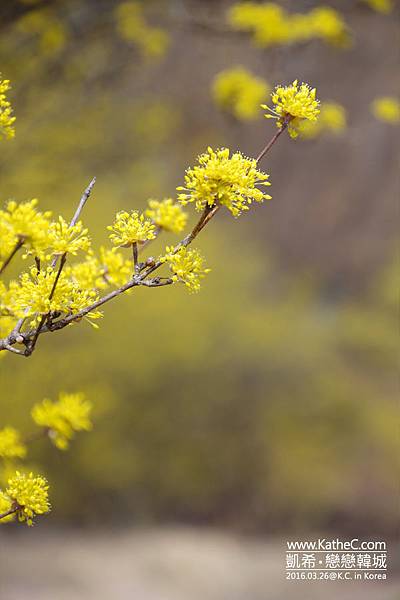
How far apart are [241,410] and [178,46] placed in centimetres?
223

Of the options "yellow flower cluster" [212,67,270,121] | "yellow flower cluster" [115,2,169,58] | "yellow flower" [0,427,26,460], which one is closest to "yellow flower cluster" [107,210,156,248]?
"yellow flower" [0,427,26,460]

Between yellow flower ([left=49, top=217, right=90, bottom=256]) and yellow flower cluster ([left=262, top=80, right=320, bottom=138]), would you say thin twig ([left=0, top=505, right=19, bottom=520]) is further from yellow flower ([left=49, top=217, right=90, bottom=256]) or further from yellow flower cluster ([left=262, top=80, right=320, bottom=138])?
yellow flower cluster ([left=262, top=80, right=320, bottom=138])

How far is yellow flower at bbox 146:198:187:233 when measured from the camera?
2.13 ft

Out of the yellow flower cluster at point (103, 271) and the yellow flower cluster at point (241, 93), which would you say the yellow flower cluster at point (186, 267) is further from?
the yellow flower cluster at point (241, 93)

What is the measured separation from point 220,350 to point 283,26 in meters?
1.85

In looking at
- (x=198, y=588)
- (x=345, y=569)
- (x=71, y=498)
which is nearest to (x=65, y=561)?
(x=71, y=498)

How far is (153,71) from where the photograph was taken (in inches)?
138

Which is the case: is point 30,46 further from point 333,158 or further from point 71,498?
point 71,498

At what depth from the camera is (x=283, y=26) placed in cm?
194

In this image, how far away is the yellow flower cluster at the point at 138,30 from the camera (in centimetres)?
237

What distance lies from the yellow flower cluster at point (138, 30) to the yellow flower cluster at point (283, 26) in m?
0.51

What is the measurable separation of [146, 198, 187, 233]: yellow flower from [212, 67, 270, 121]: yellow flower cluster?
1415 mm

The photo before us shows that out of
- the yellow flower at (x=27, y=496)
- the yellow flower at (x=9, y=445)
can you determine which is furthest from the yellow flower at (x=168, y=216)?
the yellow flower at (x=9, y=445)

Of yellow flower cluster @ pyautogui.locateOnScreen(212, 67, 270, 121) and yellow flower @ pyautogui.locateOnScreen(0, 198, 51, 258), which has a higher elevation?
yellow flower cluster @ pyautogui.locateOnScreen(212, 67, 270, 121)
